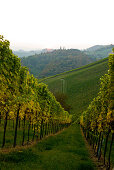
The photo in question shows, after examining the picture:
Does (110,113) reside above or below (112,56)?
below

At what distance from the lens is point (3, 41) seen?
47.5ft

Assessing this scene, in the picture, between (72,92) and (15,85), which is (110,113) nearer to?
(15,85)

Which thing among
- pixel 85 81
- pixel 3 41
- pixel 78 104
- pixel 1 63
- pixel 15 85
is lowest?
pixel 78 104

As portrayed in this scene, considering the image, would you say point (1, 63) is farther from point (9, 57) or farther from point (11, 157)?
point (11, 157)

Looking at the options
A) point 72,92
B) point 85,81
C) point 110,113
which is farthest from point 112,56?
point 85,81

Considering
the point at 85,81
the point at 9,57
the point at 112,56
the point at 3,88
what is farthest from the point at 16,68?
the point at 85,81

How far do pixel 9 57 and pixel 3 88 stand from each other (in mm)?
3104

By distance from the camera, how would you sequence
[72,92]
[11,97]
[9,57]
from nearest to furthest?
1. [9,57]
2. [11,97]
3. [72,92]

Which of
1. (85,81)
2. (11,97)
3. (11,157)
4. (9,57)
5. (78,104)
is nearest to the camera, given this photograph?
(11,157)

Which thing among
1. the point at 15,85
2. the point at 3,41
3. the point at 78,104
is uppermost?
the point at 3,41

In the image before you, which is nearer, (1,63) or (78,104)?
(1,63)

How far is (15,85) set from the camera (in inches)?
659

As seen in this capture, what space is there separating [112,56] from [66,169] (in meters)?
9.46

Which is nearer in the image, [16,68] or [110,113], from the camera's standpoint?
[110,113]
